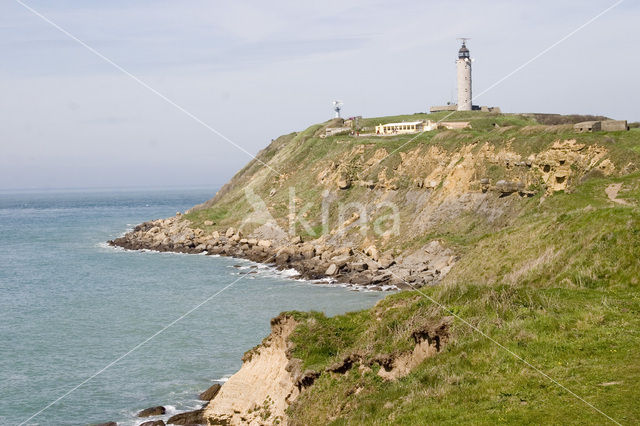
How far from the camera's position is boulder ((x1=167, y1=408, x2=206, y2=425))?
25534 millimetres

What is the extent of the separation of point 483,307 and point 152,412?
49.0ft

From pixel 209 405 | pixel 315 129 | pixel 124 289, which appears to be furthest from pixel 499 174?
pixel 315 129

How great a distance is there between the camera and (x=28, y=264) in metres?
75.0

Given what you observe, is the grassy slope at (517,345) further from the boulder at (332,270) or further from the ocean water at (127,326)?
the boulder at (332,270)

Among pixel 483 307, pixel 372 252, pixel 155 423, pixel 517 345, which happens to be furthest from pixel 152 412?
pixel 372 252

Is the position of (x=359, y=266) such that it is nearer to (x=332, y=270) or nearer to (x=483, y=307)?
(x=332, y=270)

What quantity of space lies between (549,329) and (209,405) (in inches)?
549

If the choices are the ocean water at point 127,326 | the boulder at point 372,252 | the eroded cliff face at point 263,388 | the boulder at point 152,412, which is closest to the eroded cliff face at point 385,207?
the boulder at point 372,252

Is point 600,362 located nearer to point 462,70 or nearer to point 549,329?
point 549,329

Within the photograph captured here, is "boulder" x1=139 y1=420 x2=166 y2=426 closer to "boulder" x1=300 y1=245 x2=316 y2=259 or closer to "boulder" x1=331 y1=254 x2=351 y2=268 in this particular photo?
"boulder" x1=331 y1=254 x2=351 y2=268

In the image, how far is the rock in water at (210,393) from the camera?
93.9 feet

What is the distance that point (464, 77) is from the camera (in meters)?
108

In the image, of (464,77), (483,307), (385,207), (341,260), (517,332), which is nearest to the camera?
(517,332)

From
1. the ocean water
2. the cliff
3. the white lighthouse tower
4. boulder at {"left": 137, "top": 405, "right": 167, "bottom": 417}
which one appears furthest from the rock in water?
the white lighthouse tower
